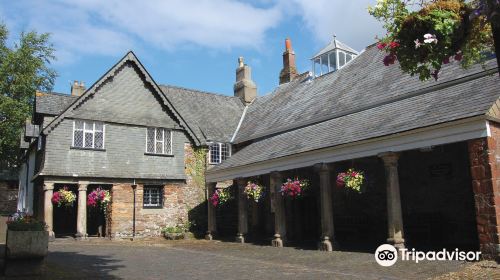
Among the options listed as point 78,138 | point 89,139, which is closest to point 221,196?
point 89,139

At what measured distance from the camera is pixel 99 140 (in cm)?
2259

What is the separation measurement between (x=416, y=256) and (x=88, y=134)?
1659cm

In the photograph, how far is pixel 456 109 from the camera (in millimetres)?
12219

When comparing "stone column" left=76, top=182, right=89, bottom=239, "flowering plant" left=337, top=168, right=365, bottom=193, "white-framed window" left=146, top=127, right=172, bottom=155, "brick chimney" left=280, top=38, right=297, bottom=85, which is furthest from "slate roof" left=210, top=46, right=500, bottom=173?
"stone column" left=76, top=182, right=89, bottom=239

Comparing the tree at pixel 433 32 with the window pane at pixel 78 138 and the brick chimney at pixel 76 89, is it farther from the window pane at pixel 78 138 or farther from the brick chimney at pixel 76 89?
the brick chimney at pixel 76 89

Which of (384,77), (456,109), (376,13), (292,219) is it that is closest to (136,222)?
(292,219)

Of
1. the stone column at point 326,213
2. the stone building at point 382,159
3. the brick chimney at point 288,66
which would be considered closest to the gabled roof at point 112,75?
the stone building at point 382,159

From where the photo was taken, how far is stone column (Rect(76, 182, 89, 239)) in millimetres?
20891

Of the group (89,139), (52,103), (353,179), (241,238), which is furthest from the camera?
(52,103)

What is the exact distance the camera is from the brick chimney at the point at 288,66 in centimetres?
2917

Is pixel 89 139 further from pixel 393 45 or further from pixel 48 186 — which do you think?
pixel 393 45

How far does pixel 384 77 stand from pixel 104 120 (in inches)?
545

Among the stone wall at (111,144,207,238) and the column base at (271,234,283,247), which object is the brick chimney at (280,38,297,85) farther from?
the column base at (271,234,283,247)

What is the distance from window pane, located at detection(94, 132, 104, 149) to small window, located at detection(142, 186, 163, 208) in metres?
3.20
